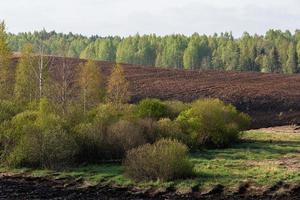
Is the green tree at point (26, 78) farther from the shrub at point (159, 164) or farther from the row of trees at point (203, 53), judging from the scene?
the row of trees at point (203, 53)

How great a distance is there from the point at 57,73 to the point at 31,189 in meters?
58.0

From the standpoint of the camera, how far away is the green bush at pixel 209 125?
4225cm

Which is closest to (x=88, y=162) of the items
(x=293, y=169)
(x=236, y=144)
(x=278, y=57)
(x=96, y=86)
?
(x=293, y=169)

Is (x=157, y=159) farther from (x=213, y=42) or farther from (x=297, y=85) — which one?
(x=213, y=42)

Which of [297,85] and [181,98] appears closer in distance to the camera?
[181,98]

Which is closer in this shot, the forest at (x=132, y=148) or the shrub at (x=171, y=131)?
the forest at (x=132, y=148)

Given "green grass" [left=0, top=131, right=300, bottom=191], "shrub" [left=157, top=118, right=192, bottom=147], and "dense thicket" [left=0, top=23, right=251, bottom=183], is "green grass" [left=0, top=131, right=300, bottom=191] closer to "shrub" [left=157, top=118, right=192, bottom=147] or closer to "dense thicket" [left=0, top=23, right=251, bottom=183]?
"dense thicket" [left=0, top=23, right=251, bottom=183]

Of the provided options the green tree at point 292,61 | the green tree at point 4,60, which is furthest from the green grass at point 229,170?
the green tree at point 292,61

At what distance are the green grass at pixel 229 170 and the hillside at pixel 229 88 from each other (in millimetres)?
27750

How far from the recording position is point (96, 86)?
6462 centimetres

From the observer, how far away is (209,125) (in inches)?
1735

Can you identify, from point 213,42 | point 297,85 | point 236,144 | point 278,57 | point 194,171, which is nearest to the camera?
point 194,171

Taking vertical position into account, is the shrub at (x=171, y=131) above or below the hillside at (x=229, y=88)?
below

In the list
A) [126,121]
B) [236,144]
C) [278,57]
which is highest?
[278,57]
